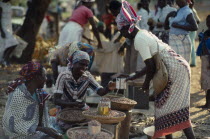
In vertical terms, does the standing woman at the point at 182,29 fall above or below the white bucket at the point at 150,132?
above

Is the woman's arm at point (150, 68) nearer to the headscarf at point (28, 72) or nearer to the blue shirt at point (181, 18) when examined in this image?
the headscarf at point (28, 72)

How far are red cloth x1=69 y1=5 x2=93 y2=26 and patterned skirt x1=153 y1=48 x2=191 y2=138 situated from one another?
3521mm

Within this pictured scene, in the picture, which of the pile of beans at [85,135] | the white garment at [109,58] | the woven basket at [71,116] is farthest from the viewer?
the white garment at [109,58]

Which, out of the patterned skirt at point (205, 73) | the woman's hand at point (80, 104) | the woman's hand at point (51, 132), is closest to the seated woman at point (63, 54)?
the woman's hand at point (80, 104)

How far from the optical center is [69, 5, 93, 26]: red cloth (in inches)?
301

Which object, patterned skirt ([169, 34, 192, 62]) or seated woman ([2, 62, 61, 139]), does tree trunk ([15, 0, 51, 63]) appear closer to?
patterned skirt ([169, 34, 192, 62])

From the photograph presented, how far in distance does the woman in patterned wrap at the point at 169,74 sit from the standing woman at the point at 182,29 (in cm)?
224

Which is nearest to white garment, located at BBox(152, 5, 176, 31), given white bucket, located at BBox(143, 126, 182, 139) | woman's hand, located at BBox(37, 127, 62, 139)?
white bucket, located at BBox(143, 126, 182, 139)

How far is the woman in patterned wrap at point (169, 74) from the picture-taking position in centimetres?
429

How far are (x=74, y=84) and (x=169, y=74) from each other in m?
1.22

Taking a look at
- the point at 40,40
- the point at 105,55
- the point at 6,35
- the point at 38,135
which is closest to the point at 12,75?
the point at 6,35

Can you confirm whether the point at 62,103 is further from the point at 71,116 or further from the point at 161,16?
the point at 161,16

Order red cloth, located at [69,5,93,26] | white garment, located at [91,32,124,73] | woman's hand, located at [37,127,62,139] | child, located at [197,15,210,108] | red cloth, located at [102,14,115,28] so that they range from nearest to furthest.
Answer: woman's hand, located at [37,127,62,139] → child, located at [197,15,210,108] → red cloth, located at [69,5,93,26] → white garment, located at [91,32,124,73] → red cloth, located at [102,14,115,28]

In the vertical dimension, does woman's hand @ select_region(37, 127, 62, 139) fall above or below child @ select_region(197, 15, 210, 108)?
below
